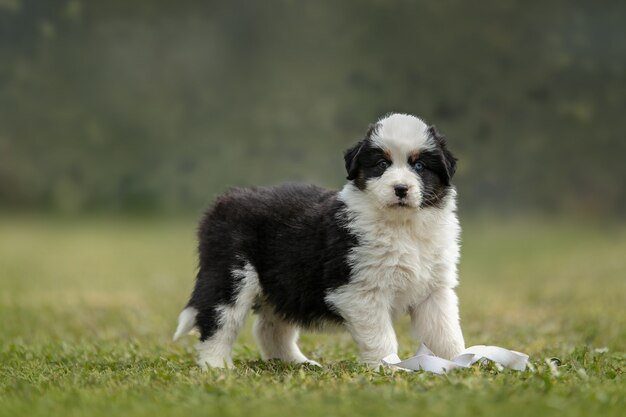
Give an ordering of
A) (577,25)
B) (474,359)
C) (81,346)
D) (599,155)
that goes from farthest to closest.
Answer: (599,155) < (577,25) < (81,346) < (474,359)

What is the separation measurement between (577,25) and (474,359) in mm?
9703

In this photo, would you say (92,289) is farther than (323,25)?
No

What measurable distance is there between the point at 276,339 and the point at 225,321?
654 millimetres

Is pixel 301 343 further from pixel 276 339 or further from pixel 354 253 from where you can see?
pixel 354 253

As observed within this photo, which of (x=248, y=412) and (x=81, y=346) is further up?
(x=248, y=412)

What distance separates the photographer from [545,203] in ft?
53.8

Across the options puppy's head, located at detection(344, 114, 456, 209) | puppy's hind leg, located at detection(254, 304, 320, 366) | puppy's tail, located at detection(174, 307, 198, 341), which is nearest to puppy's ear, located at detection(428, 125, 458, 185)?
puppy's head, located at detection(344, 114, 456, 209)

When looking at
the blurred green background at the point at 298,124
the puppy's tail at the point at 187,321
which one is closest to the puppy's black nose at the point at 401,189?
the puppy's tail at the point at 187,321

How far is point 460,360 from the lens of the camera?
5.57 meters

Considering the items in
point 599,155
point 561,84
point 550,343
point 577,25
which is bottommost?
point 550,343

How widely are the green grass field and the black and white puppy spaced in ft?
1.10

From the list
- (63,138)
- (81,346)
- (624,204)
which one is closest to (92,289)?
(63,138)

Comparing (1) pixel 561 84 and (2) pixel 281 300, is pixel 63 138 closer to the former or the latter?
(1) pixel 561 84

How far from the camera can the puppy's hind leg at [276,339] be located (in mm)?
6438
